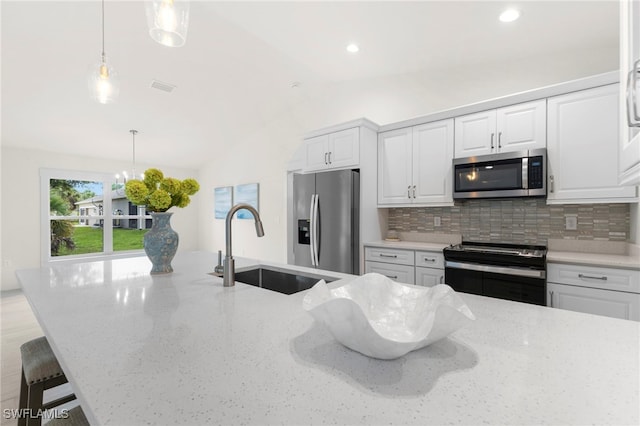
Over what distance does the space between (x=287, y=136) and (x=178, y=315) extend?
426 centimetres

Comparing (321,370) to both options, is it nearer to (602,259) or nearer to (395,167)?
(602,259)

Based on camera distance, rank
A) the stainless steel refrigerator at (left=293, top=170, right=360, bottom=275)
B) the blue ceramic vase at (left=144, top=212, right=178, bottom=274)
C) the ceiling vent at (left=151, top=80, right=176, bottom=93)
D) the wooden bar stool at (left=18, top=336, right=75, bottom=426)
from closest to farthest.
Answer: the wooden bar stool at (left=18, top=336, right=75, bottom=426)
the blue ceramic vase at (left=144, top=212, right=178, bottom=274)
the stainless steel refrigerator at (left=293, top=170, right=360, bottom=275)
the ceiling vent at (left=151, top=80, right=176, bottom=93)

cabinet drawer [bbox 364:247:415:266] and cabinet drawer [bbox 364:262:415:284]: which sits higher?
cabinet drawer [bbox 364:247:415:266]

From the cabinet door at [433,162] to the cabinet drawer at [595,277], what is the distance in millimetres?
1017

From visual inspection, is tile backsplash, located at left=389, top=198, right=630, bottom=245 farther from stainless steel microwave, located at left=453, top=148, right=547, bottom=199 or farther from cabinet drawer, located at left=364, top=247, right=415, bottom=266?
cabinet drawer, located at left=364, top=247, right=415, bottom=266

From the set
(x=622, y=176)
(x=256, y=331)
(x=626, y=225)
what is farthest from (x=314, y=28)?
(x=626, y=225)

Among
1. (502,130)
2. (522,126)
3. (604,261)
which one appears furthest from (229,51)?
(604,261)

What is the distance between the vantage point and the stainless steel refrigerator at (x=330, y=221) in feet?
10.2

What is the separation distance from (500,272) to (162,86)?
4321mm

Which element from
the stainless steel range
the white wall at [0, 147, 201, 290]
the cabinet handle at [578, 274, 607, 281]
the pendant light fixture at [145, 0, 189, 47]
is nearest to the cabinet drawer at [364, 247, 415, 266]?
the stainless steel range

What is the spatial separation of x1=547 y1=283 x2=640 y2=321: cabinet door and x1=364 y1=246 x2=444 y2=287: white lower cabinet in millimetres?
807

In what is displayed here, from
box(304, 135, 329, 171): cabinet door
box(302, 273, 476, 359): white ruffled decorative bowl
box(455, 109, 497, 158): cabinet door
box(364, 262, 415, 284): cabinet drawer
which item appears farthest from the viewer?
box(304, 135, 329, 171): cabinet door

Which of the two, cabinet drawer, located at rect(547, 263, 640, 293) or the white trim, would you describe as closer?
cabinet drawer, located at rect(547, 263, 640, 293)

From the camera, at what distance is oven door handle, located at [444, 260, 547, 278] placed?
215cm
